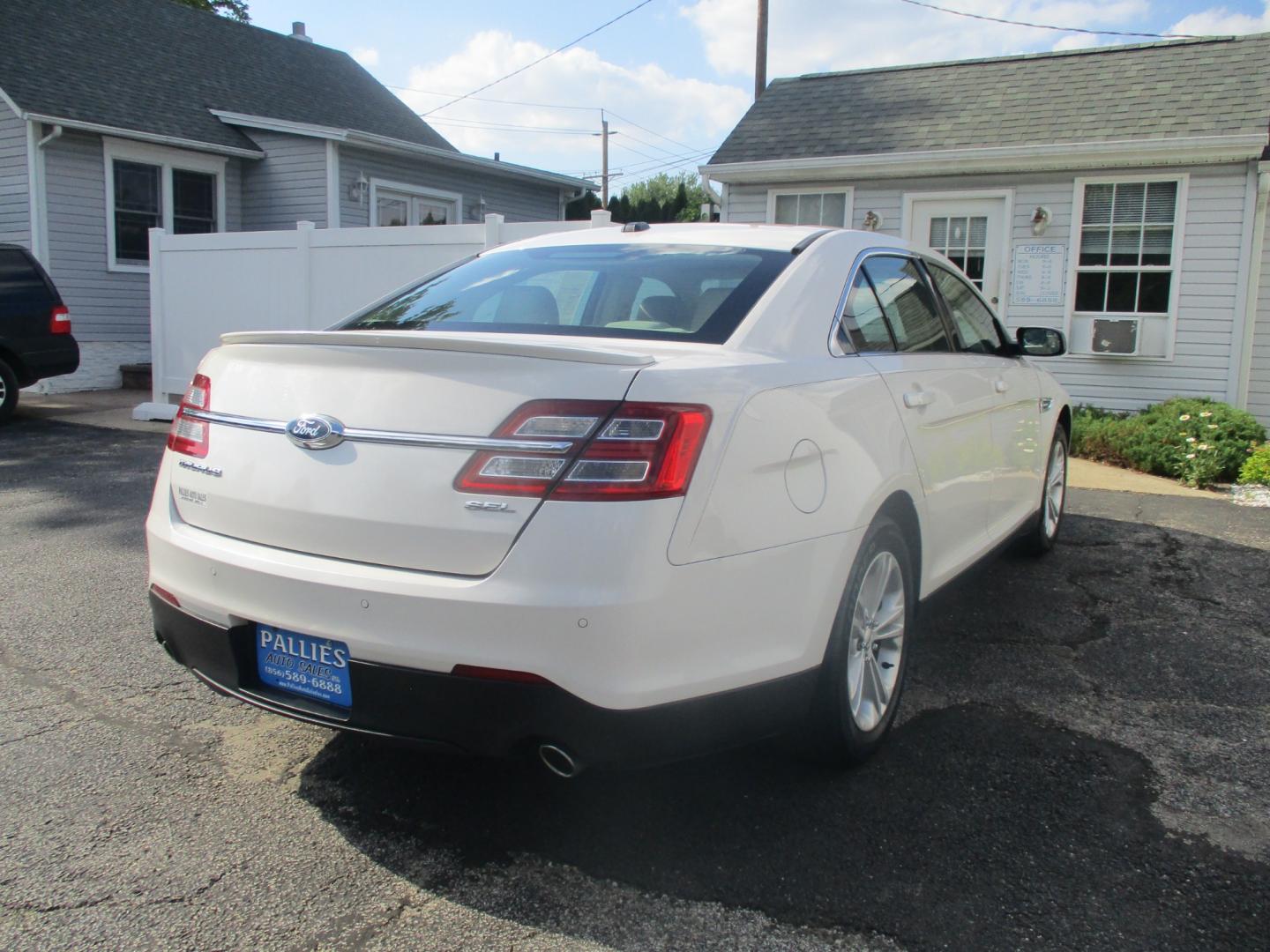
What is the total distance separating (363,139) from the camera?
1555cm

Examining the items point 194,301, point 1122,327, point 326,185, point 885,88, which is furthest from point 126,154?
point 1122,327

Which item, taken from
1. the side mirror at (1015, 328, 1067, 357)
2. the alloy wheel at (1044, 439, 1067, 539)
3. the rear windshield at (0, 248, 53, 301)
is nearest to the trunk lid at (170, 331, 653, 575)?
the side mirror at (1015, 328, 1067, 357)

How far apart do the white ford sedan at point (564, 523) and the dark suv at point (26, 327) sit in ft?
30.3

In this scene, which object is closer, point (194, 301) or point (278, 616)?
point (278, 616)

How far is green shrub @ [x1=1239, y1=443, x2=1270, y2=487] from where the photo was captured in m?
8.26

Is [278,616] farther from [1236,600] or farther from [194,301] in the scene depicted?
[194,301]

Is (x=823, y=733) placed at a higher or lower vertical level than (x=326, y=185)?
lower

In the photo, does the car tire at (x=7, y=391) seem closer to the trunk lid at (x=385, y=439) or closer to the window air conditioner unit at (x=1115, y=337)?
the trunk lid at (x=385, y=439)

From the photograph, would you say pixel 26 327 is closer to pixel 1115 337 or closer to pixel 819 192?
pixel 819 192

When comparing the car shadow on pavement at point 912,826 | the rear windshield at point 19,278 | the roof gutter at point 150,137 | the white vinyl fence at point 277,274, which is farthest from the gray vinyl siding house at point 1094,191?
the roof gutter at point 150,137

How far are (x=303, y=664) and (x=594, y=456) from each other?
2.99ft

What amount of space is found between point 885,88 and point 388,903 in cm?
1209

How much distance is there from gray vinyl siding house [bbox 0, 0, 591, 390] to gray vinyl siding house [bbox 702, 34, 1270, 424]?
6.96 meters

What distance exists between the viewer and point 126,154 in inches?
591
